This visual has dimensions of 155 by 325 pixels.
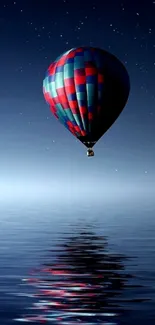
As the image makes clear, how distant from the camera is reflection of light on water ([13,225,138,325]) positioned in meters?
21.0

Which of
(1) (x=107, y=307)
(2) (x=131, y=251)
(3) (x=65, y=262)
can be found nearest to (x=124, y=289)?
(1) (x=107, y=307)

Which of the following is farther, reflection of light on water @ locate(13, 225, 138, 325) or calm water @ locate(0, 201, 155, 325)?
calm water @ locate(0, 201, 155, 325)

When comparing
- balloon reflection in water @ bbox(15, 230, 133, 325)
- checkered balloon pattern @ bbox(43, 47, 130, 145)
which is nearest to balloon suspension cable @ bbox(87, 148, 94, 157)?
checkered balloon pattern @ bbox(43, 47, 130, 145)

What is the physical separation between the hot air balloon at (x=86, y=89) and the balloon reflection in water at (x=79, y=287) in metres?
8.16

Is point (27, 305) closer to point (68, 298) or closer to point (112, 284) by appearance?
point (68, 298)

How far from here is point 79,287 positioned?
27.7 m

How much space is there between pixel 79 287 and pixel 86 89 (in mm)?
19089

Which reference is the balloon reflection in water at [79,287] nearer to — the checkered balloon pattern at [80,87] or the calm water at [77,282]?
the calm water at [77,282]

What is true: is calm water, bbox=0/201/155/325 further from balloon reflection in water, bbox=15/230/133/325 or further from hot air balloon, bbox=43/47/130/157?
hot air balloon, bbox=43/47/130/157

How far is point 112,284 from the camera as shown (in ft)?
93.5

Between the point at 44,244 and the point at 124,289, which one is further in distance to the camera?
the point at 44,244


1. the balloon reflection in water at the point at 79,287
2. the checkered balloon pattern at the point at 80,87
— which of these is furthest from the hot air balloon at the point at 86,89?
the balloon reflection in water at the point at 79,287

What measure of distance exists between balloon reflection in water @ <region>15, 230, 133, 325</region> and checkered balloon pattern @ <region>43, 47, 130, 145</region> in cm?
923

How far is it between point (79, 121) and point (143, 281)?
1722 centimetres
